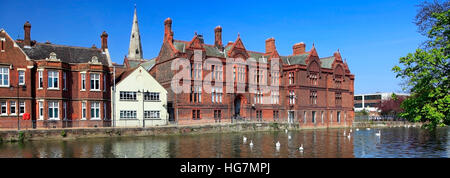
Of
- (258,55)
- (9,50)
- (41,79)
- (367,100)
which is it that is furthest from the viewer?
(367,100)

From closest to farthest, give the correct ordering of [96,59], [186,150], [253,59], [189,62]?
[186,150] < [96,59] < [189,62] < [253,59]

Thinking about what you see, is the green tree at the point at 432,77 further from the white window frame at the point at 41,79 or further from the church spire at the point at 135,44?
the church spire at the point at 135,44

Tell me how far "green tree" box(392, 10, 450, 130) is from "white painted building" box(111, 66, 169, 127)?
33056 mm

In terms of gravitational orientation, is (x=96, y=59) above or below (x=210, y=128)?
above

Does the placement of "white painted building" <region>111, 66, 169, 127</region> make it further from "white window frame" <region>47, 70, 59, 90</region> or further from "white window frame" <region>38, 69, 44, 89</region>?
"white window frame" <region>38, 69, 44, 89</region>

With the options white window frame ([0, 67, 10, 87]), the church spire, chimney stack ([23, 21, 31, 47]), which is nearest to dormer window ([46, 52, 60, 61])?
chimney stack ([23, 21, 31, 47])

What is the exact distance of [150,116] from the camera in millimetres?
53531

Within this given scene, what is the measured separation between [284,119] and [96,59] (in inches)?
1352

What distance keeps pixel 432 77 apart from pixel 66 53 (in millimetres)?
40864

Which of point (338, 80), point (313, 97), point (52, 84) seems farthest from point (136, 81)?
point (338, 80)

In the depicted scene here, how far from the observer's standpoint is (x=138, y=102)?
52.4m

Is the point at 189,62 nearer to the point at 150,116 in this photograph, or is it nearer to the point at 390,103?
the point at 150,116

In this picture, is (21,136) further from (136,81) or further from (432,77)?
(432,77)
